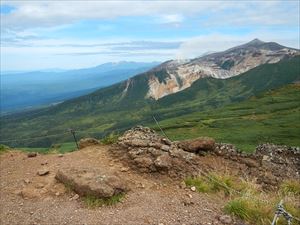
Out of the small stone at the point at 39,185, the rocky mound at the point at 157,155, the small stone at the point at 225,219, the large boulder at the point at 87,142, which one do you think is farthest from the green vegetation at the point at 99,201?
the large boulder at the point at 87,142

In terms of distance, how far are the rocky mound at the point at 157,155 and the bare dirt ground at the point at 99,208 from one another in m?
0.34

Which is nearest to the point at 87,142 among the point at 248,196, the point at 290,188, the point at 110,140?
the point at 110,140

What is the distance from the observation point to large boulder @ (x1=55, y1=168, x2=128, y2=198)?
12055mm

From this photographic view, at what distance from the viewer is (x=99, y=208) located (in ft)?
38.1

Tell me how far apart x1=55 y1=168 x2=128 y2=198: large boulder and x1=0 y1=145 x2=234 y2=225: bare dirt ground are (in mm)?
243

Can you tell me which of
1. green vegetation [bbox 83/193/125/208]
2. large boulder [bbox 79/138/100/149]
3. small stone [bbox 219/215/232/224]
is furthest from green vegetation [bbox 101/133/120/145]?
small stone [bbox 219/215/232/224]

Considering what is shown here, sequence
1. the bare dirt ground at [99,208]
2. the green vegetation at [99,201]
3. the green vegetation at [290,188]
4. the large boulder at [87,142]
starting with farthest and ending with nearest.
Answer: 1. the large boulder at [87,142]
2. the green vegetation at [290,188]
3. the green vegetation at [99,201]
4. the bare dirt ground at [99,208]

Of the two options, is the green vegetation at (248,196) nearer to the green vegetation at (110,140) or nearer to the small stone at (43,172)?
the green vegetation at (110,140)

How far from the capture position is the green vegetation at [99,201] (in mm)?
11781

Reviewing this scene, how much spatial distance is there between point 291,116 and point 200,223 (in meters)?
89.7

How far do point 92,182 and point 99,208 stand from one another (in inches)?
36.6

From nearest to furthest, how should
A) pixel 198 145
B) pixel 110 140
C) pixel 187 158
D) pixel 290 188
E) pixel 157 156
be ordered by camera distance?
pixel 157 156 < pixel 187 158 < pixel 290 188 < pixel 110 140 < pixel 198 145

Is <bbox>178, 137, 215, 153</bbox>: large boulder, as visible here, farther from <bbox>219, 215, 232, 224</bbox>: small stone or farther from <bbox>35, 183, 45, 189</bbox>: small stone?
<bbox>35, 183, 45, 189</bbox>: small stone

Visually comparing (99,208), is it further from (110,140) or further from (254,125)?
(254,125)
